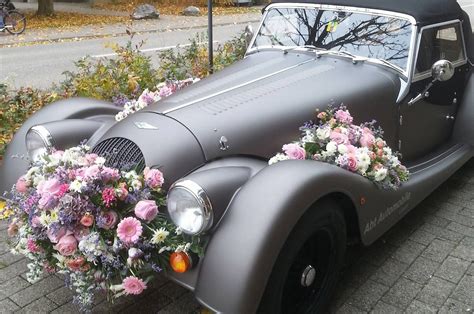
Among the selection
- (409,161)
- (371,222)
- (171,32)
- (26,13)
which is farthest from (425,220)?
(26,13)

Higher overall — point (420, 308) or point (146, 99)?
point (146, 99)

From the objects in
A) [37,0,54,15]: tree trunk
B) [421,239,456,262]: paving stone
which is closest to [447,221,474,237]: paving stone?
[421,239,456,262]: paving stone

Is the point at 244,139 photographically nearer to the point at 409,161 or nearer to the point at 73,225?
the point at 73,225

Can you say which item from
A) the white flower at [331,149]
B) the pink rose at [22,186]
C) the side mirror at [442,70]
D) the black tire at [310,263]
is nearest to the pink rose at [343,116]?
the white flower at [331,149]

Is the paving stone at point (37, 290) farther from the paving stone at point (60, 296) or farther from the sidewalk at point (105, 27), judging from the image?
the sidewalk at point (105, 27)

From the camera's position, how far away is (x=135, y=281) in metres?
2.30

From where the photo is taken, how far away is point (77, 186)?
235 cm

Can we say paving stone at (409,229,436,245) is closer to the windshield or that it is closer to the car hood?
the car hood

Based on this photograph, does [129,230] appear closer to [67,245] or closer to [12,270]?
[67,245]

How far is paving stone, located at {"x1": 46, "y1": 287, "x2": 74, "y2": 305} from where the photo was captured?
2877 mm

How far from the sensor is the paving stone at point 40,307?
9.13 feet

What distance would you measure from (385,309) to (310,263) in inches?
22.5

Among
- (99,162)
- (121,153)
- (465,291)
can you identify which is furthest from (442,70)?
(99,162)

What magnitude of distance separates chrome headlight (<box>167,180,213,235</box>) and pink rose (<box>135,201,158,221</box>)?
0.09 metres
